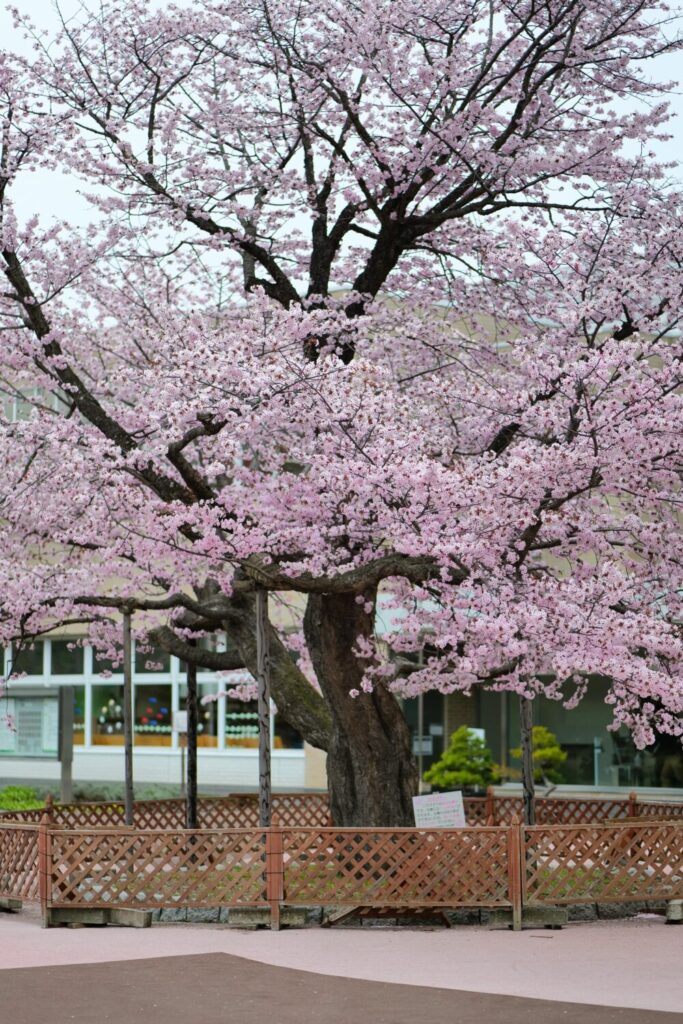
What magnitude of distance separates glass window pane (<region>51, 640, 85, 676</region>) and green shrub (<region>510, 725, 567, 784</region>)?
1220 centimetres

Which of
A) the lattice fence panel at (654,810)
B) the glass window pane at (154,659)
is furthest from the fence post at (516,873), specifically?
the glass window pane at (154,659)

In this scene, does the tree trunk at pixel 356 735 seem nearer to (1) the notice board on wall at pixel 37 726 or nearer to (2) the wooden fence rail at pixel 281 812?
(2) the wooden fence rail at pixel 281 812

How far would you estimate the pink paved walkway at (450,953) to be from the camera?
9.55 meters

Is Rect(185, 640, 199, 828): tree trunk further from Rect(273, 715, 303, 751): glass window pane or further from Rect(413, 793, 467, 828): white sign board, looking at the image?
Rect(273, 715, 303, 751): glass window pane

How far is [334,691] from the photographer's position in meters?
14.9

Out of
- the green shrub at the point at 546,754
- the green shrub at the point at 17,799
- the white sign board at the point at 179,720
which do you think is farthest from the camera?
the white sign board at the point at 179,720

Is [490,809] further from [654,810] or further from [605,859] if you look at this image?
[605,859]

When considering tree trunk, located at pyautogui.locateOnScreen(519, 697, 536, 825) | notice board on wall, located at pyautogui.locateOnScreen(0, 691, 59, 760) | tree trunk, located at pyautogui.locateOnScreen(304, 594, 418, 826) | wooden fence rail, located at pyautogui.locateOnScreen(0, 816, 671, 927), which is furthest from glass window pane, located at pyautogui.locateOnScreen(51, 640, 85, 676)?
wooden fence rail, located at pyautogui.locateOnScreen(0, 816, 671, 927)

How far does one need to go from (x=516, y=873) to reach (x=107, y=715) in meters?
→ 21.6

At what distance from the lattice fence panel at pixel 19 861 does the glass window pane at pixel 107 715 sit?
18.7 metres

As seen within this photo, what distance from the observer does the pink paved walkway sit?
955 cm

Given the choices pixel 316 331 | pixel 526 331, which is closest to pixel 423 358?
pixel 526 331

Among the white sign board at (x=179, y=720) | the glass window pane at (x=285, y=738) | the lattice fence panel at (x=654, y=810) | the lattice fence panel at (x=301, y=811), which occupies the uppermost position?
the white sign board at (x=179, y=720)

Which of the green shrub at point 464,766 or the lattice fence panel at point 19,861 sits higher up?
the green shrub at point 464,766
